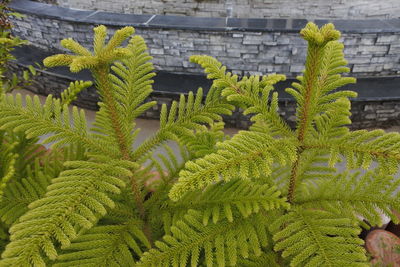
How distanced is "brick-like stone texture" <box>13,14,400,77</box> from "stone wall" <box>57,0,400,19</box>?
216cm

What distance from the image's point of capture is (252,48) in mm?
4160

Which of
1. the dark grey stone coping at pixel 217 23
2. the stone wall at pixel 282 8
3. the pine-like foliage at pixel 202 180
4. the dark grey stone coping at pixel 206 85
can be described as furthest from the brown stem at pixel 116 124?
the stone wall at pixel 282 8

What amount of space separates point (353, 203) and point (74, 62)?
98 cm

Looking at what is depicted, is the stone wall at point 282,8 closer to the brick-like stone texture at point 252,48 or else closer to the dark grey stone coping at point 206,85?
the brick-like stone texture at point 252,48

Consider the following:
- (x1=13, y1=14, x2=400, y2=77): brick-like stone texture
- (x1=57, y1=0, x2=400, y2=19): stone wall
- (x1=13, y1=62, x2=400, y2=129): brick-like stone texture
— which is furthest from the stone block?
(x1=57, y1=0, x2=400, y2=19): stone wall

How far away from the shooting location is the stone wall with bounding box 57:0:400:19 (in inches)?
235

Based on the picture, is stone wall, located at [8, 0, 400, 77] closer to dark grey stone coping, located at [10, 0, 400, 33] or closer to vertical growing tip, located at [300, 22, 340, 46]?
dark grey stone coping, located at [10, 0, 400, 33]

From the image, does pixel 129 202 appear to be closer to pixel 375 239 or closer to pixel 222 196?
pixel 222 196

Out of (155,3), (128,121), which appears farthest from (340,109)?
(155,3)

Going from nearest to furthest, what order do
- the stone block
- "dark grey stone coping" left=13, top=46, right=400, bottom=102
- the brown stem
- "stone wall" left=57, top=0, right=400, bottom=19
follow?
the brown stem, "dark grey stone coping" left=13, top=46, right=400, bottom=102, the stone block, "stone wall" left=57, top=0, right=400, bottom=19

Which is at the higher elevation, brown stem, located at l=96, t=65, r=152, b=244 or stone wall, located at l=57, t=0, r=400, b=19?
stone wall, located at l=57, t=0, r=400, b=19

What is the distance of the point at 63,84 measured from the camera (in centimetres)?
467

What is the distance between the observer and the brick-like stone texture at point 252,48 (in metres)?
4.04

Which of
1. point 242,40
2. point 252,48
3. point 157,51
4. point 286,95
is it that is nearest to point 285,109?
point 286,95
